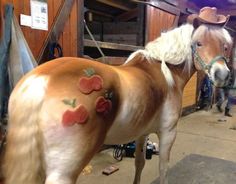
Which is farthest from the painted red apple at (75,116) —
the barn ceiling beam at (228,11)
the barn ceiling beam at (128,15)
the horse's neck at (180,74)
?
the barn ceiling beam at (228,11)

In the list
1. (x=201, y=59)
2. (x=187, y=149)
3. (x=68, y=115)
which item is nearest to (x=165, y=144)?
(x=201, y=59)

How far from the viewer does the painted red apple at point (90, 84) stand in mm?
1033

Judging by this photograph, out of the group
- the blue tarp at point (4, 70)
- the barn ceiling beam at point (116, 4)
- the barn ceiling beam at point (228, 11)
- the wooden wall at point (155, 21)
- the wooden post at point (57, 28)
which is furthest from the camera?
the barn ceiling beam at point (228, 11)

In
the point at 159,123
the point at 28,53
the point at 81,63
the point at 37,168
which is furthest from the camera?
the point at 28,53

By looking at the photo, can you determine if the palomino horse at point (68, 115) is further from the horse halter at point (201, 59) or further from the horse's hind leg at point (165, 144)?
the horse halter at point (201, 59)

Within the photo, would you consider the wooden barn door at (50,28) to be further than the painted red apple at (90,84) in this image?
Yes

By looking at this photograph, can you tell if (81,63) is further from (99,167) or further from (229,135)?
(229,135)

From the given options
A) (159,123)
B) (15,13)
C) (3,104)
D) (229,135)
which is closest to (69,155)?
(159,123)

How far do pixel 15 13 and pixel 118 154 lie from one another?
165 cm

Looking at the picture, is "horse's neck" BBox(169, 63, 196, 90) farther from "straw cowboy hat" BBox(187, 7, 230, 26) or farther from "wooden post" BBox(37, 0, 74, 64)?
"wooden post" BBox(37, 0, 74, 64)

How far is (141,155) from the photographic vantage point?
1.92 meters

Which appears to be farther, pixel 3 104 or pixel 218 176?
pixel 218 176

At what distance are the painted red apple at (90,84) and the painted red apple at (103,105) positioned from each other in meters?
0.04

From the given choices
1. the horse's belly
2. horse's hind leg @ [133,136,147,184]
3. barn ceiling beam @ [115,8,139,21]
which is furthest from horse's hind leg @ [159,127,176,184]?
barn ceiling beam @ [115,8,139,21]
